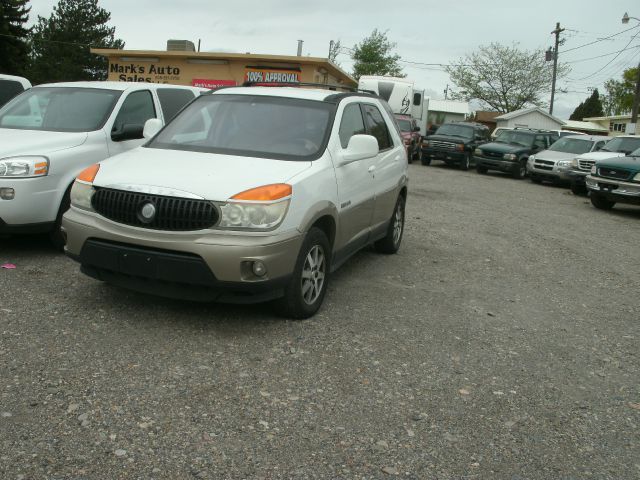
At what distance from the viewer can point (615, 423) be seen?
154 inches

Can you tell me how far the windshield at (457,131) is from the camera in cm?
2542

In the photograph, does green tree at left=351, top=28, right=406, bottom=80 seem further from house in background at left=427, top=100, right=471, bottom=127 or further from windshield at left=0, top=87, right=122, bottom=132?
windshield at left=0, top=87, right=122, bottom=132

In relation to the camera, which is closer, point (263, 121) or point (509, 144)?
point (263, 121)

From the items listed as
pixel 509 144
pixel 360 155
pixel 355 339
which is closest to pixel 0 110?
pixel 360 155

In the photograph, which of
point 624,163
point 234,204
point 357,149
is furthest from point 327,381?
point 624,163

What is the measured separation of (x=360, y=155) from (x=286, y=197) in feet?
3.99

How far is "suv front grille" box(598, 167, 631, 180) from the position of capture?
14.4m

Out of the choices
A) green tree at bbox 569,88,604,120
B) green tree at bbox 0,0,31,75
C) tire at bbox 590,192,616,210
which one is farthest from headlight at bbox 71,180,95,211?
green tree at bbox 569,88,604,120

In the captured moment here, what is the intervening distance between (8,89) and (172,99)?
2437mm

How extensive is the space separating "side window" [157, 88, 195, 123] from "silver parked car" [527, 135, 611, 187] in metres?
14.4

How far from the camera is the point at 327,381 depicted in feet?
13.6

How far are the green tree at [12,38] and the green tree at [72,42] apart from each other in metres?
10.4

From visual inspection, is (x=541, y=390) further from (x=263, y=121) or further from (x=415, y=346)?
(x=263, y=121)

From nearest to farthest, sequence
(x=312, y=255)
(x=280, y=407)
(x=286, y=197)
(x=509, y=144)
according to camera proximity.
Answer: (x=280, y=407)
(x=286, y=197)
(x=312, y=255)
(x=509, y=144)
